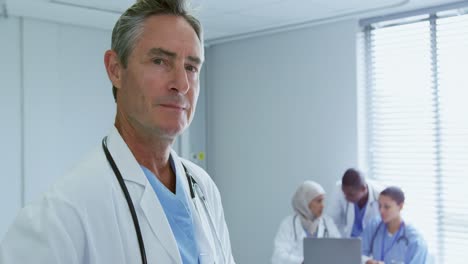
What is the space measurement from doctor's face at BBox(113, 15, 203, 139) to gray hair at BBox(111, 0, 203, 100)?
1 centimetres

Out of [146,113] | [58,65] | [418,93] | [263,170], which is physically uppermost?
[58,65]

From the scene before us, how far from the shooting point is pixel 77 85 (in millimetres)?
4426

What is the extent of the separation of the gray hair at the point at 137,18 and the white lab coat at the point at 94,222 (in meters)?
0.18

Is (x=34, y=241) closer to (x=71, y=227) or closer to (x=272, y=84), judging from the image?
(x=71, y=227)

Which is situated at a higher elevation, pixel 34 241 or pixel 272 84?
pixel 272 84

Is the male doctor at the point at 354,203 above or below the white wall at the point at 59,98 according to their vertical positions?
below

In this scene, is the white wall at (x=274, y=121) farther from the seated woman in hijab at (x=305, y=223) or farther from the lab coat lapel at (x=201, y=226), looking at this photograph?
the lab coat lapel at (x=201, y=226)

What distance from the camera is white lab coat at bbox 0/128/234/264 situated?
2.75 ft

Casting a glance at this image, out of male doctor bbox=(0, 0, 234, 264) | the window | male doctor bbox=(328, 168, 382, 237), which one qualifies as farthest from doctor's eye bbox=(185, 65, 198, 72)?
the window

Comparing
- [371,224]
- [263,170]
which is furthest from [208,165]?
[371,224]

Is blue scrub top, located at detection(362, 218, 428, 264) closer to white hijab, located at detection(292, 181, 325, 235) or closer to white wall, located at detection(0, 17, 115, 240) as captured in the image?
white hijab, located at detection(292, 181, 325, 235)

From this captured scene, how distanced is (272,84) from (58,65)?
77.9 inches

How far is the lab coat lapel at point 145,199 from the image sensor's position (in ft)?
3.27

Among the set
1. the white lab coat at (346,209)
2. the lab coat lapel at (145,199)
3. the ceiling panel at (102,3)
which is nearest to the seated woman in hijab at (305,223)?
the white lab coat at (346,209)
